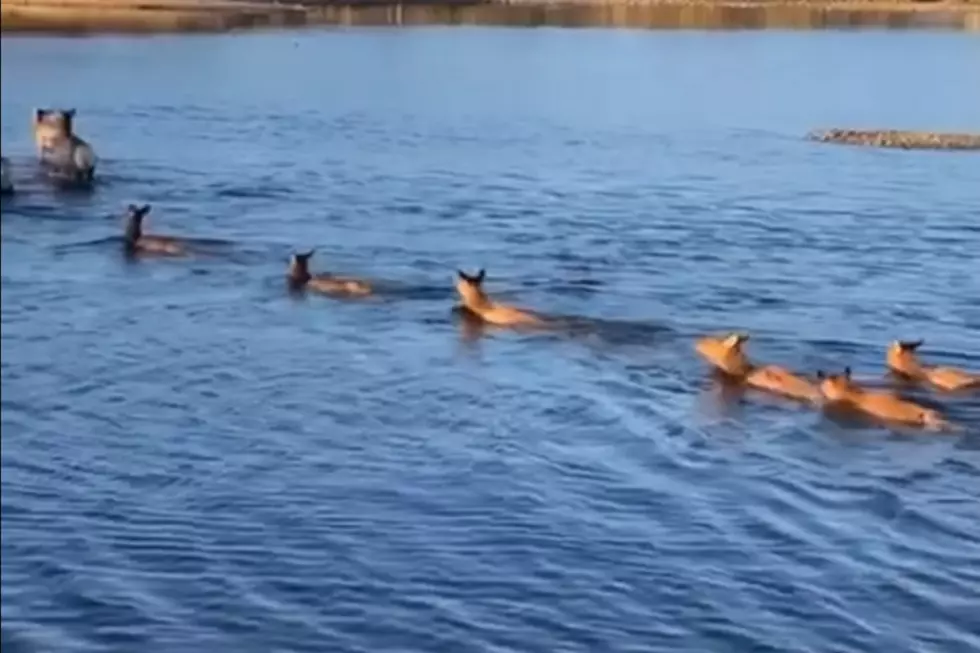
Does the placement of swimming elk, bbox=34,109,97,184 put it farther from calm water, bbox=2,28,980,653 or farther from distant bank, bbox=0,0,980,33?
distant bank, bbox=0,0,980,33

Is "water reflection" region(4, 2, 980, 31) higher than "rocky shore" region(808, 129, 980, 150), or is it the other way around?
"water reflection" region(4, 2, 980, 31)

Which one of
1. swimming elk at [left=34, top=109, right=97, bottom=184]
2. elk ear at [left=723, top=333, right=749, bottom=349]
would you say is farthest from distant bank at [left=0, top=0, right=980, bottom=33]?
elk ear at [left=723, top=333, right=749, bottom=349]

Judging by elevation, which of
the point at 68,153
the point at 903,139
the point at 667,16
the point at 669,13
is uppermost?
the point at 669,13

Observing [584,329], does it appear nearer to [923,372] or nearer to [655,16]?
[923,372]

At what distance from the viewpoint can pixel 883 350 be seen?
21188 mm

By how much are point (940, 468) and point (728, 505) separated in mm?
2443

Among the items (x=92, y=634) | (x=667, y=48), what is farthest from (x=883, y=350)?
(x=667, y=48)

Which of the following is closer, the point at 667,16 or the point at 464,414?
the point at 464,414

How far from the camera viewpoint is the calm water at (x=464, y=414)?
10898 millimetres

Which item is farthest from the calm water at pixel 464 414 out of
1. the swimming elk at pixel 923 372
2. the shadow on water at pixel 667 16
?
the shadow on water at pixel 667 16

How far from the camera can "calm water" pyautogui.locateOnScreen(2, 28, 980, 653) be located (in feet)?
35.8

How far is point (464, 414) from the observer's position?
16.8 m

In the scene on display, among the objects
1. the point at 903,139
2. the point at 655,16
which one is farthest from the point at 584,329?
the point at 655,16

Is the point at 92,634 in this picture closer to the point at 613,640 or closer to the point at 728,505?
the point at 613,640
